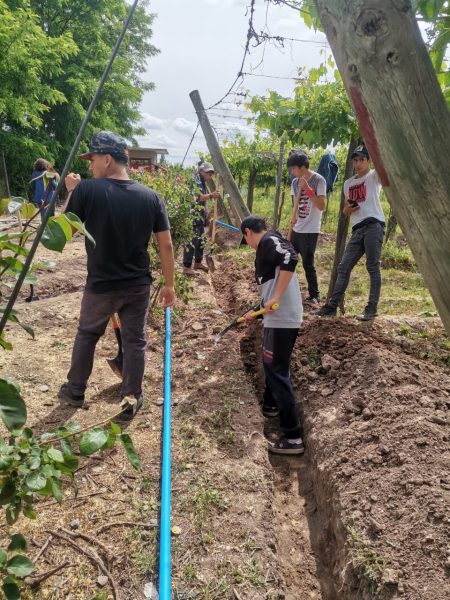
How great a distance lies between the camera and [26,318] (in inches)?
168

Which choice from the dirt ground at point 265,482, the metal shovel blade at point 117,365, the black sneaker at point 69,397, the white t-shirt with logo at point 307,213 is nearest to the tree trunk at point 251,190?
the white t-shirt with logo at point 307,213

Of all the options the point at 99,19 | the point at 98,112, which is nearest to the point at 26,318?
the point at 98,112

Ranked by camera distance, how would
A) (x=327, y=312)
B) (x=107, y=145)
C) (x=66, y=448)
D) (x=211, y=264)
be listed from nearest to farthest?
(x=66, y=448) < (x=107, y=145) < (x=327, y=312) < (x=211, y=264)

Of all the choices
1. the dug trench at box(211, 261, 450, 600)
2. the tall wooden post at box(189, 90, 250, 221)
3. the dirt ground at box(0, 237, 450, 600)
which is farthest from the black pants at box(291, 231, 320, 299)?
the dug trench at box(211, 261, 450, 600)

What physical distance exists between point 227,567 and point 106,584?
557mm

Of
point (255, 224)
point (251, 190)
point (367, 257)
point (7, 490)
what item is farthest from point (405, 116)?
point (251, 190)

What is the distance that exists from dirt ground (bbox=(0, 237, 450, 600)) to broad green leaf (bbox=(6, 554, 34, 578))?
3.53 feet

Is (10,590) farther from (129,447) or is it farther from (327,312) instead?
(327,312)

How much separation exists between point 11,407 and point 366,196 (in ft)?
13.4

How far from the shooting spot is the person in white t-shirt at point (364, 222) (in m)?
4.27

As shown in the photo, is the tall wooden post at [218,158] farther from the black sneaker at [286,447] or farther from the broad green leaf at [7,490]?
the broad green leaf at [7,490]

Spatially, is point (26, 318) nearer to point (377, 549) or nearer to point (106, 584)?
point (106, 584)

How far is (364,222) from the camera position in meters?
4.34

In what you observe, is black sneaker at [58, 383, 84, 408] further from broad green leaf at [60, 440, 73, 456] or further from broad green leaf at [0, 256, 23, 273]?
broad green leaf at [0, 256, 23, 273]
